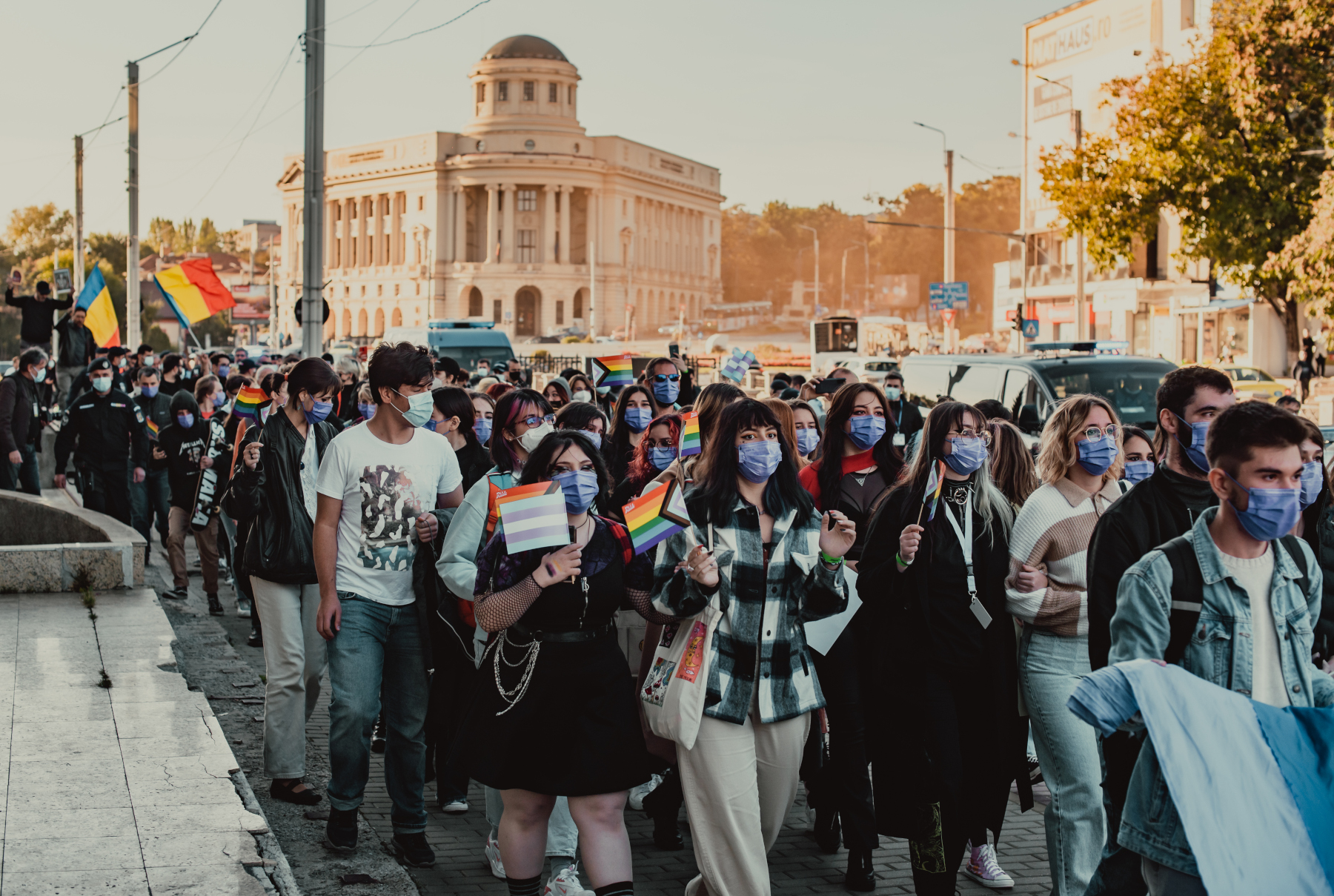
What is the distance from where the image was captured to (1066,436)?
5.14 meters

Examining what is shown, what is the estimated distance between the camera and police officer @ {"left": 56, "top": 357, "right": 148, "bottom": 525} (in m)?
12.6

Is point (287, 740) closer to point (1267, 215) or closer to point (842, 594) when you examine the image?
point (842, 594)

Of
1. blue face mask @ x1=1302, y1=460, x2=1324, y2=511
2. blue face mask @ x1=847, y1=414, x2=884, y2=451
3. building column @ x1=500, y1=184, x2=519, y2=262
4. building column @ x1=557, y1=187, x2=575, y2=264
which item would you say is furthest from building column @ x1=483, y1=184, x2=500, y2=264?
blue face mask @ x1=1302, y1=460, x2=1324, y2=511

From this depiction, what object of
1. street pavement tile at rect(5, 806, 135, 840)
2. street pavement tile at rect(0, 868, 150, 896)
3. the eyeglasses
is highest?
the eyeglasses

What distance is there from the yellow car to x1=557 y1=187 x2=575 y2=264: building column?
3670 inches

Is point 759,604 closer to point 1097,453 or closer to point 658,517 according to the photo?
point 658,517

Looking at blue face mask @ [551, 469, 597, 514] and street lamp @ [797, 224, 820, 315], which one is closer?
blue face mask @ [551, 469, 597, 514]

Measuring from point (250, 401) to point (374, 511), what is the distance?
3.19 metres

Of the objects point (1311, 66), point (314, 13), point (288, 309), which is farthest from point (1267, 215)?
point (288, 309)

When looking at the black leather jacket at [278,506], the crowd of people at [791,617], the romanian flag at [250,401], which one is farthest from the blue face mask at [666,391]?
the black leather jacket at [278,506]

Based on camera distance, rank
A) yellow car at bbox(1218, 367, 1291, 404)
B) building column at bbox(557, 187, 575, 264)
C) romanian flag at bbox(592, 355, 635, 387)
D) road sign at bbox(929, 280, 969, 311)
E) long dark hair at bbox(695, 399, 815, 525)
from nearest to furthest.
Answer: long dark hair at bbox(695, 399, 815, 525)
romanian flag at bbox(592, 355, 635, 387)
yellow car at bbox(1218, 367, 1291, 404)
road sign at bbox(929, 280, 969, 311)
building column at bbox(557, 187, 575, 264)

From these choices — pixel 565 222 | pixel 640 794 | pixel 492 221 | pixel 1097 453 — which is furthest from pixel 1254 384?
pixel 492 221

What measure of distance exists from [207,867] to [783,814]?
6.21 ft

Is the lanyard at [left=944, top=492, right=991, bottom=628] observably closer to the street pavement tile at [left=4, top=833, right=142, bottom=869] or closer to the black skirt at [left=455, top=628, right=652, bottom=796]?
the black skirt at [left=455, top=628, right=652, bottom=796]
